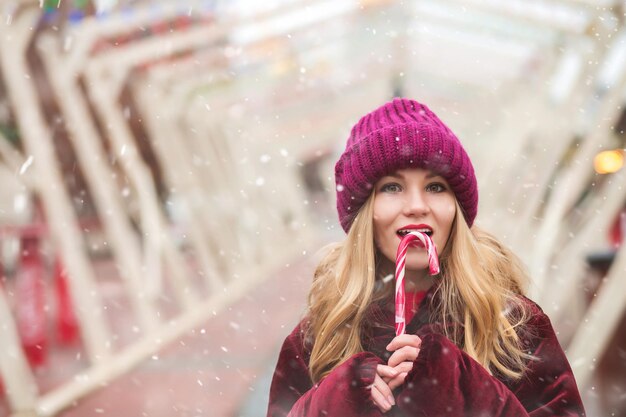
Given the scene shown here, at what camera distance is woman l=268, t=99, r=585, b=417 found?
1270mm

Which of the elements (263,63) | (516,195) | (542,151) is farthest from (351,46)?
(542,151)

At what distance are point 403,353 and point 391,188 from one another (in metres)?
0.38

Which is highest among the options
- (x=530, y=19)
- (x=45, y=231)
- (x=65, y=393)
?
(x=530, y=19)

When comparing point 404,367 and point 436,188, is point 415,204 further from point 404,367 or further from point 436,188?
point 404,367

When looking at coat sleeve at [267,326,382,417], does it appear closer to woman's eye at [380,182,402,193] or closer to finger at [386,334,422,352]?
finger at [386,334,422,352]

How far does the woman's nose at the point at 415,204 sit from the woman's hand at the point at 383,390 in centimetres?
33

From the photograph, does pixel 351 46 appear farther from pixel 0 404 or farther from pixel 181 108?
pixel 0 404

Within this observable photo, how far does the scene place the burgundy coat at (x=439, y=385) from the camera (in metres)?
1.20

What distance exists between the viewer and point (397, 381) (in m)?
1.24

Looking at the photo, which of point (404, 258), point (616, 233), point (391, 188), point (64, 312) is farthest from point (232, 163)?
point (404, 258)

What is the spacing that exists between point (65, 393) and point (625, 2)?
13.7 ft

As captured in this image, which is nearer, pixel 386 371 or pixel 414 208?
pixel 386 371

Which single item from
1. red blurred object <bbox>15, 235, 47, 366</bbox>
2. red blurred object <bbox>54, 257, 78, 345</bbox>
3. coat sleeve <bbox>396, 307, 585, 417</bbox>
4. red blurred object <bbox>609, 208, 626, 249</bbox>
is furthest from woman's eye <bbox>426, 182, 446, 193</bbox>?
red blurred object <bbox>54, 257, 78, 345</bbox>

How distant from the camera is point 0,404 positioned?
414 cm
